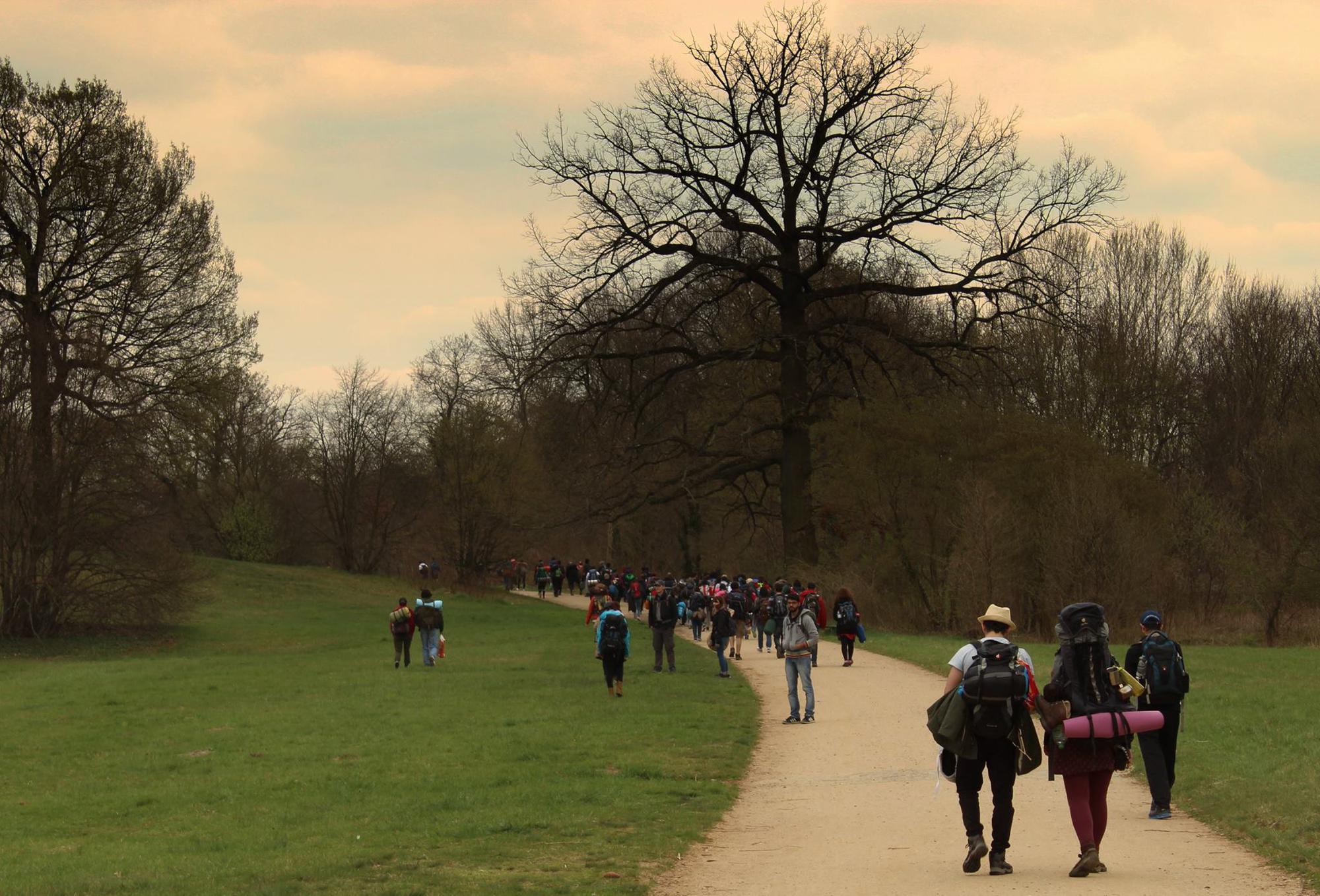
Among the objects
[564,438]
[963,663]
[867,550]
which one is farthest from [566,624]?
[963,663]

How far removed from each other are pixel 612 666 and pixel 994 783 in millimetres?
13086

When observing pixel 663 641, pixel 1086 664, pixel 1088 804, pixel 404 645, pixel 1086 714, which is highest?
pixel 1086 664

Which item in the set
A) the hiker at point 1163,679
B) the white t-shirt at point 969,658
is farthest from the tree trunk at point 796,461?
the white t-shirt at point 969,658

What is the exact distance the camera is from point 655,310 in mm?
40156

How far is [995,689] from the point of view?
892cm

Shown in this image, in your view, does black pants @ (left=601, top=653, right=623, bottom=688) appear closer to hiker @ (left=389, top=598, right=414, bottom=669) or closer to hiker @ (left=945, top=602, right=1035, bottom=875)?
hiker @ (left=389, top=598, right=414, bottom=669)

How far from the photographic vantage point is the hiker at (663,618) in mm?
26094

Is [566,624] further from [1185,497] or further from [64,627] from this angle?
[1185,497]

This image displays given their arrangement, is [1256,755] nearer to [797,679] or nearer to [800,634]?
[800,634]

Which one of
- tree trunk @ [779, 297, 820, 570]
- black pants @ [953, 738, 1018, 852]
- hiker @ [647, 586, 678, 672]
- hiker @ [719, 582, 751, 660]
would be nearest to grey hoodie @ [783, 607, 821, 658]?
hiker @ [647, 586, 678, 672]

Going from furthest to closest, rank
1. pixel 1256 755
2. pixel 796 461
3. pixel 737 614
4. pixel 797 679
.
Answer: pixel 796 461, pixel 737 614, pixel 797 679, pixel 1256 755

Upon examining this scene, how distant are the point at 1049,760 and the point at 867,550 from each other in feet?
105

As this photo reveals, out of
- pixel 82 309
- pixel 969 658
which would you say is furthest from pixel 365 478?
pixel 969 658

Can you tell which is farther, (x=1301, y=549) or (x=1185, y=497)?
(x=1185, y=497)
